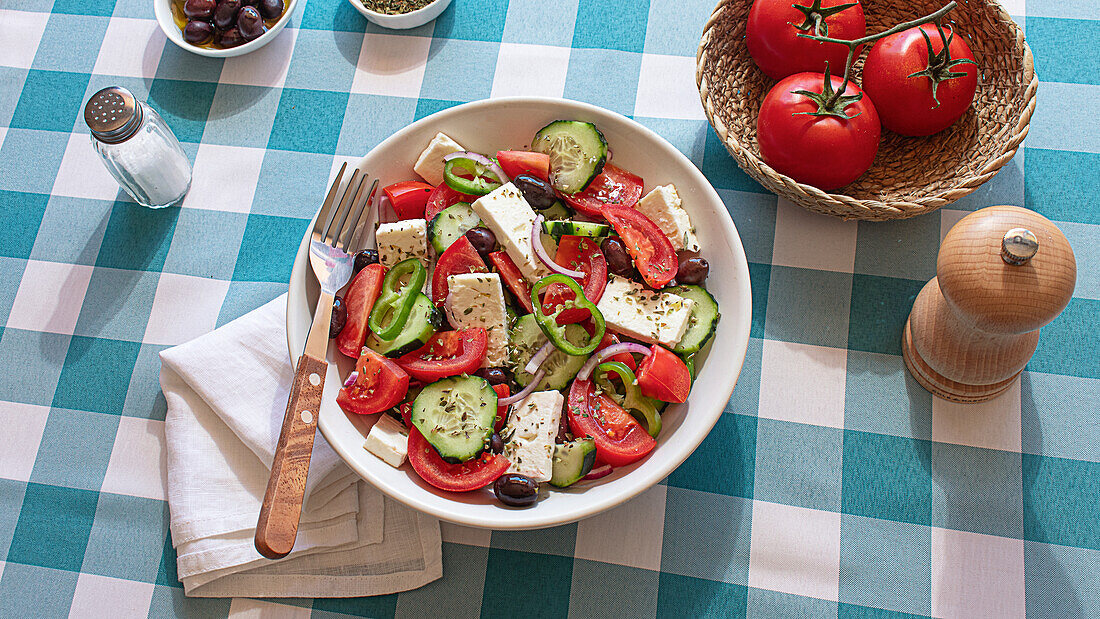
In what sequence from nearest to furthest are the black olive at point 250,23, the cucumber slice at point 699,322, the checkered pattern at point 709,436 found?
1. the cucumber slice at point 699,322
2. the checkered pattern at point 709,436
3. the black olive at point 250,23

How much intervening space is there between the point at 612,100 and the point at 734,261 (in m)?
0.62

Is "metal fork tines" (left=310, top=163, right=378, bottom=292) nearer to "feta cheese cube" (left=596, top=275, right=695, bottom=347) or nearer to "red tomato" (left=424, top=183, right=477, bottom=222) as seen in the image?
"red tomato" (left=424, top=183, right=477, bottom=222)

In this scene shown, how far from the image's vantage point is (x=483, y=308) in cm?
137

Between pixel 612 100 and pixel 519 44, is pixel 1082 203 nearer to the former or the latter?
pixel 612 100

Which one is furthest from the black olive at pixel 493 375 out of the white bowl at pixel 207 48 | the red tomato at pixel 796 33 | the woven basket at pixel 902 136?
the white bowl at pixel 207 48

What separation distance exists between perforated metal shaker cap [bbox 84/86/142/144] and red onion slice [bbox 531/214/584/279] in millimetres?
914

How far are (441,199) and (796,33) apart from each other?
826 mm

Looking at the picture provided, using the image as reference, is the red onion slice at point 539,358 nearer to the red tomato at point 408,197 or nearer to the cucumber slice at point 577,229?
the cucumber slice at point 577,229

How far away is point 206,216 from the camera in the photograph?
178cm

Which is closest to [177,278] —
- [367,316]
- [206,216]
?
[206,216]

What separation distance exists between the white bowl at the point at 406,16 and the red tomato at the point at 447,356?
0.90 meters

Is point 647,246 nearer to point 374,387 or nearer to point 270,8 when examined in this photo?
point 374,387

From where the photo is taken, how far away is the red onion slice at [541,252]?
1398mm

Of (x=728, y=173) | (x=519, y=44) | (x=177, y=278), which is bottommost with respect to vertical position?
(x=177, y=278)
